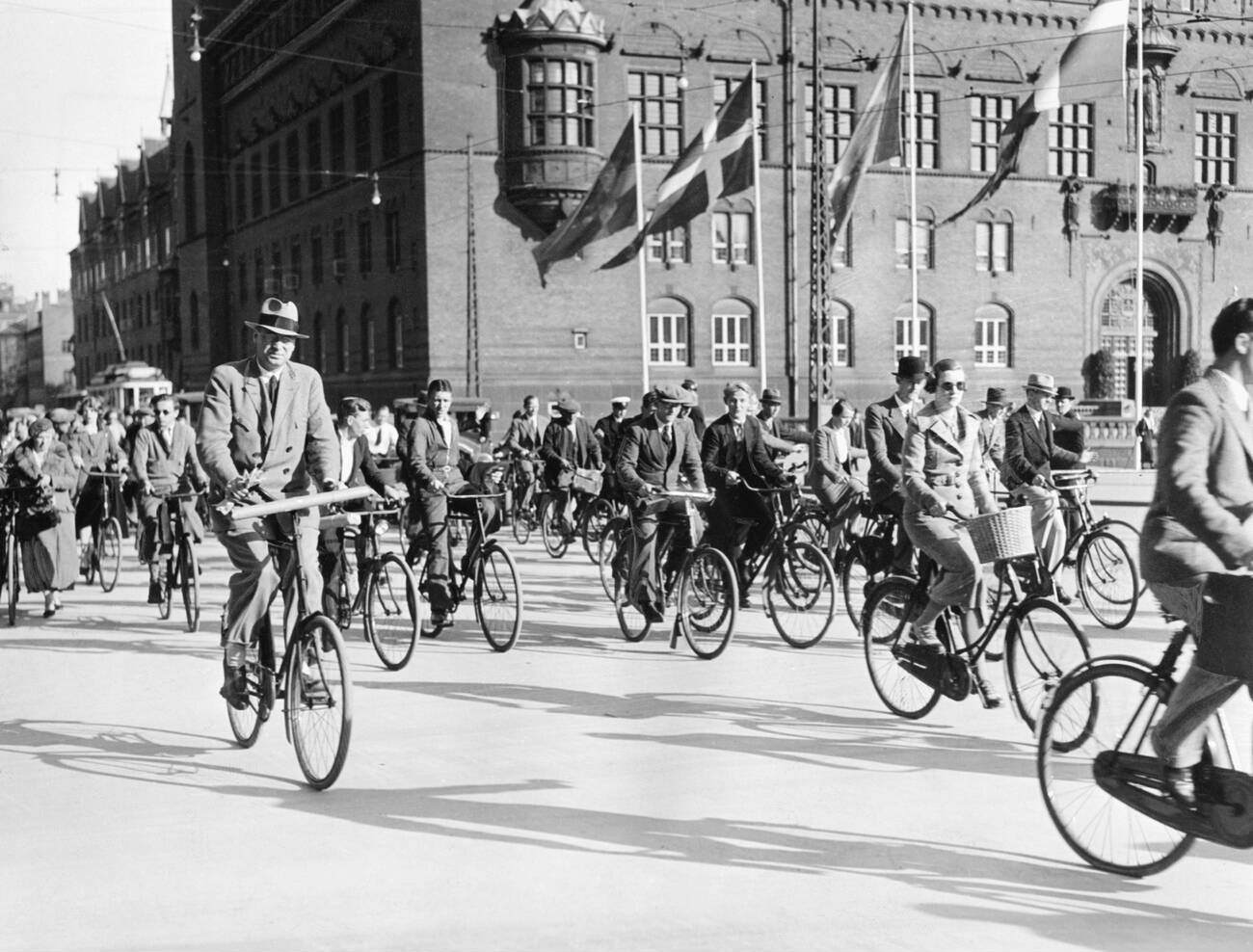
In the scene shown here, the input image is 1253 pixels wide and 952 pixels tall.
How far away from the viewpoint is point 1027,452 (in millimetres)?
12297

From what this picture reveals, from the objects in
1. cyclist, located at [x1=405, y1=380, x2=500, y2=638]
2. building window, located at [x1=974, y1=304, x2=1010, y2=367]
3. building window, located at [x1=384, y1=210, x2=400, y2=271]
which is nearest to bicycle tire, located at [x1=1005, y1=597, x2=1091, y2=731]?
cyclist, located at [x1=405, y1=380, x2=500, y2=638]

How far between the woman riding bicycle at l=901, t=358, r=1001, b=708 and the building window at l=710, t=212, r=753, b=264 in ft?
114

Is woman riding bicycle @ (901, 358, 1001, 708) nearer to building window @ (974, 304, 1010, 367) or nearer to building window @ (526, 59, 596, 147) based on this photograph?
building window @ (526, 59, 596, 147)

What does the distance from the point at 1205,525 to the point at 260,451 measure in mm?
4668

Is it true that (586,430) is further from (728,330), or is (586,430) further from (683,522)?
(728,330)

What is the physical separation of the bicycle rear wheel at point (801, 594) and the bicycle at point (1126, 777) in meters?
5.27

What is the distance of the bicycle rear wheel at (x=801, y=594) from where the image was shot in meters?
10.9

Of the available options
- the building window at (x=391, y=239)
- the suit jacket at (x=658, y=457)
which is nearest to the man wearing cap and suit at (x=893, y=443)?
the suit jacket at (x=658, y=457)

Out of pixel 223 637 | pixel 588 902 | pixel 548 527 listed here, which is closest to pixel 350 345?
pixel 548 527

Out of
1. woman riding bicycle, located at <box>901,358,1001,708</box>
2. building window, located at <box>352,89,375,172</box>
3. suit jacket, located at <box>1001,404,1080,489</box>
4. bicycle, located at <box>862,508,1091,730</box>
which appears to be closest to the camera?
bicycle, located at <box>862,508,1091,730</box>

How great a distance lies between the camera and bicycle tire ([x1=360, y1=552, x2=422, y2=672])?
9.88m

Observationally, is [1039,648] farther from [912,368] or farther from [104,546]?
[104,546]

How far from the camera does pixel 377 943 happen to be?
463 centimetres

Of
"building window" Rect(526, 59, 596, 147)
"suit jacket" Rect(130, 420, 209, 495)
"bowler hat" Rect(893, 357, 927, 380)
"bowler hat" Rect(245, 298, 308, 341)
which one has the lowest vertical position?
"suit jacket" Rect(130, 420, 209, 495)
